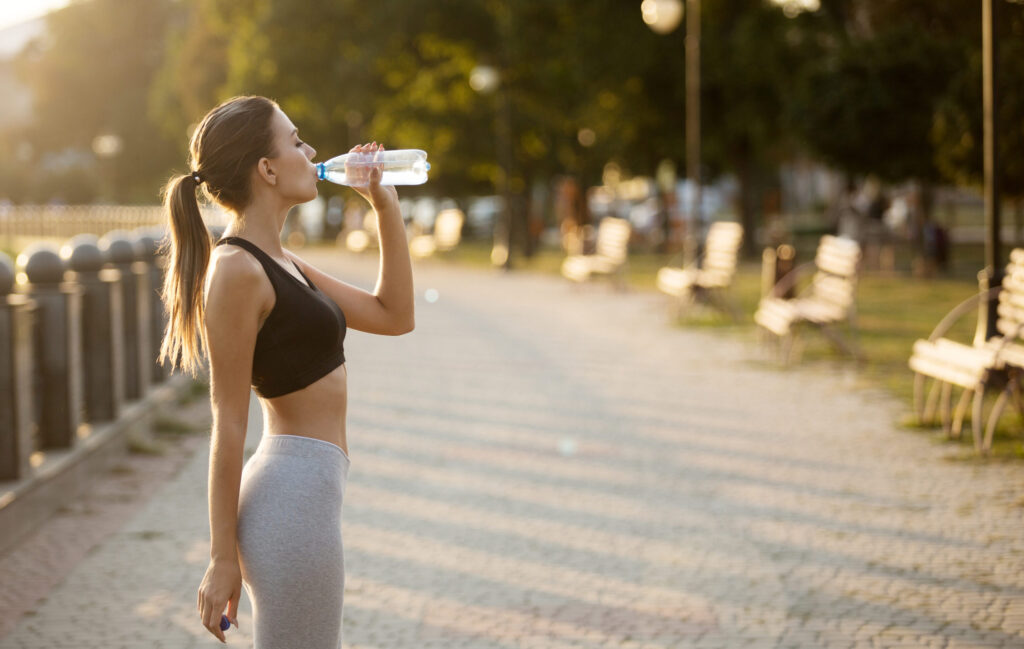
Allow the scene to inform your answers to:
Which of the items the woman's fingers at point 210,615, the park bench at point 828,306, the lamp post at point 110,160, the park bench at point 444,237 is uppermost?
the lamp post at point 110,160

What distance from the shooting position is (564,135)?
36188 mm

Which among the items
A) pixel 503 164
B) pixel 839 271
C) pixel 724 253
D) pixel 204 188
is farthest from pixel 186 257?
pixel 503 164

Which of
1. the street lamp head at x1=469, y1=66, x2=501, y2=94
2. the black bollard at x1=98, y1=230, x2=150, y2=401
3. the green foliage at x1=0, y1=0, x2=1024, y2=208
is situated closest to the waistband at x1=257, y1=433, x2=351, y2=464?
the black bollard at x1=98, y1=230, x2=150, y2=401

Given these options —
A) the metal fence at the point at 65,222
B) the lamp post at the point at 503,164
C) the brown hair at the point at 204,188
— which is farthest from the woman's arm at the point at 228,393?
the lamp post at the point at 503,164

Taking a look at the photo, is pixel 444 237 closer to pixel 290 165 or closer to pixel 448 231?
pixel 448 231

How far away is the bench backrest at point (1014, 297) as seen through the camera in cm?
839

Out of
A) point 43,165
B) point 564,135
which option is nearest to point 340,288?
point 564,135

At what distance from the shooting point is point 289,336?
271 centimetres

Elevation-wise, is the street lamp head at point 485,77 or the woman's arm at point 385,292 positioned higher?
the street lamp head at point 485,77

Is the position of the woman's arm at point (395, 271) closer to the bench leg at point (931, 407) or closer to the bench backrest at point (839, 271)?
the bench leg at point (931, 407)

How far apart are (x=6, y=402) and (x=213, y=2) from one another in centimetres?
4020

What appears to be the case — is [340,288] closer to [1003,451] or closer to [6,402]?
[6,402]

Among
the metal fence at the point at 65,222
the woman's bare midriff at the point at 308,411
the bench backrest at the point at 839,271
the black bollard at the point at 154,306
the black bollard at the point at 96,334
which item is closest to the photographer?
the woman's bare midriff at the point at 308,411

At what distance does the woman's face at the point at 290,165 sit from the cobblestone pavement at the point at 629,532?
2.35 metres
